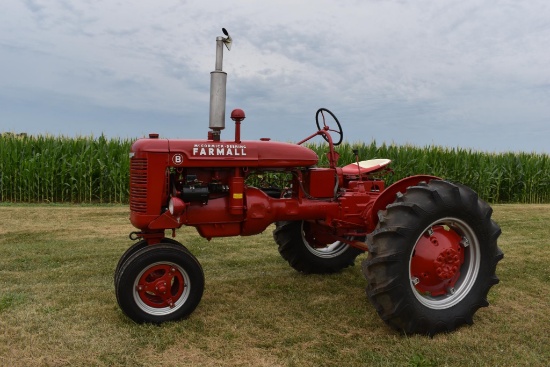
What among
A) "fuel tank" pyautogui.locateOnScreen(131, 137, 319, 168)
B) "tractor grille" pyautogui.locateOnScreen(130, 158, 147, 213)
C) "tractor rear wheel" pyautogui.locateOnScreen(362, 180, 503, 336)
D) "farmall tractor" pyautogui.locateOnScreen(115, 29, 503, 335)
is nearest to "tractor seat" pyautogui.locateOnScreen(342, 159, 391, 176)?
"farmall tractor" pyautogui.locateOnScreen(115, 29, 503, 335)

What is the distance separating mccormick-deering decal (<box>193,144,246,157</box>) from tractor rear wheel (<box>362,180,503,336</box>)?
1.33 metres

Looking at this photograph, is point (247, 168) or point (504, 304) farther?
point (504, 304)

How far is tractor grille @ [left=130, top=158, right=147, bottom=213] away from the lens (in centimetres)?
409

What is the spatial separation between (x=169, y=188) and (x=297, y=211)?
3.92 feet

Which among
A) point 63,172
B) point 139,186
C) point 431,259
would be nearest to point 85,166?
point 63,172

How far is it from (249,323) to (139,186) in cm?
147

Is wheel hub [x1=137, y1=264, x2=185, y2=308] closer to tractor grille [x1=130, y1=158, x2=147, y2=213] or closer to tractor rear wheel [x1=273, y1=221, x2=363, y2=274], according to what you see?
tractor grille [x1=130, y1=158, x2=147, y2=213]

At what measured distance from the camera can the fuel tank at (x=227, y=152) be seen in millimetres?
4094

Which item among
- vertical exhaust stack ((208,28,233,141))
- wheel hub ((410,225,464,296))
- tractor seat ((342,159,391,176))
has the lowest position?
wheel hub ((410,225,464,296))

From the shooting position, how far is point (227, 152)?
423 cm

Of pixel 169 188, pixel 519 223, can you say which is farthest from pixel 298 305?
pixel 519 223

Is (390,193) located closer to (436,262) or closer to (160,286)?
(436,262)

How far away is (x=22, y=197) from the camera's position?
1274 centimetres

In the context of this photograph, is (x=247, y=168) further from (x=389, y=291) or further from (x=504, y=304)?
(x=504, y=304)
